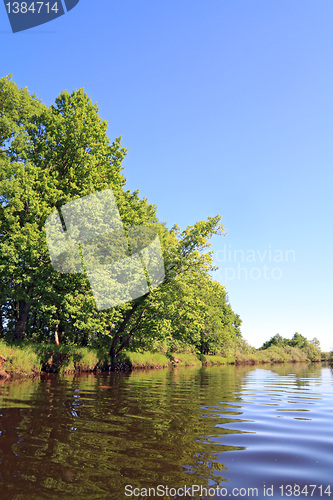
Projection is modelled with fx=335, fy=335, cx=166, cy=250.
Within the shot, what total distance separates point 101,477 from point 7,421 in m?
3.57

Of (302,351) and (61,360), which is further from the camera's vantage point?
(302,351)

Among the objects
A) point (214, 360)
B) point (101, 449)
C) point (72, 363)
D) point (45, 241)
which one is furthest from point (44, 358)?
point (214, 360)

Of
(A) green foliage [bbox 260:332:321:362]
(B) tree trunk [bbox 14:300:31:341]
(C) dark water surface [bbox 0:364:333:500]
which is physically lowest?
(A) green foliage [bbox 260:332:321:362]

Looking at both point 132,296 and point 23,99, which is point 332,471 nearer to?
point 132,296

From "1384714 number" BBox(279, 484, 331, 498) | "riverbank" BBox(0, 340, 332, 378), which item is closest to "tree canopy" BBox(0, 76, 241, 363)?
"riverbank" BBox(0, 340, 332, 378)

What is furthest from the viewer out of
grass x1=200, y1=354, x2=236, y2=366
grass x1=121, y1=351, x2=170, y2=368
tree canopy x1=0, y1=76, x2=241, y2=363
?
grass x1=200, y1=354, x2=236, y2=366

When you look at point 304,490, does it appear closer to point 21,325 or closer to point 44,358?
point 44,358

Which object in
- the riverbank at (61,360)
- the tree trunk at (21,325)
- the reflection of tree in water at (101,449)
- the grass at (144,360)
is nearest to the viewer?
the reflection of tree in water at (101,449)

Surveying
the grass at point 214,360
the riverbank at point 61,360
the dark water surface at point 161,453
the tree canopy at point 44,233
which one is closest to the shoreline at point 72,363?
the riverbank at point 61,360

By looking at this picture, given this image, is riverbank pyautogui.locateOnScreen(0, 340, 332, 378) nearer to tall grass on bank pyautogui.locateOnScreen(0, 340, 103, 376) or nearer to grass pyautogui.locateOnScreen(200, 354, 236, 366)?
tall grass on bank pyautogui.locateOnScreen(0, 340, 103, 376)

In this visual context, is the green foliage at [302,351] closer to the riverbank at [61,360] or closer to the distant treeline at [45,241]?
the riverbank at [61,360]

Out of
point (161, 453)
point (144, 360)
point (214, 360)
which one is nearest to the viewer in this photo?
point (161, 453)

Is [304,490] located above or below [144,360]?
above

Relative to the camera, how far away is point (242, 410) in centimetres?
841
